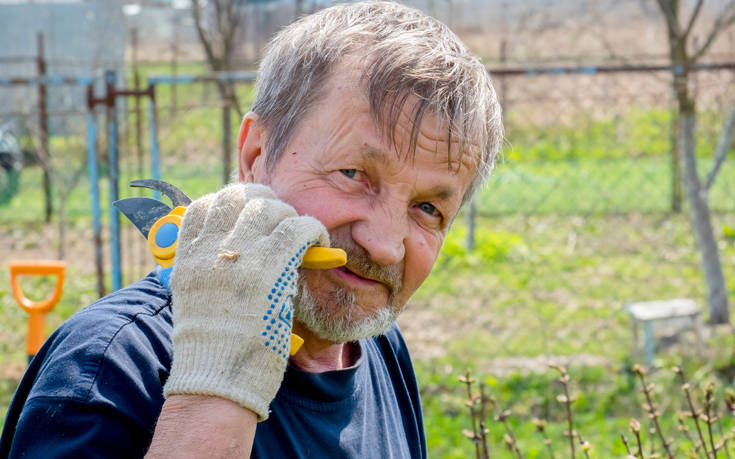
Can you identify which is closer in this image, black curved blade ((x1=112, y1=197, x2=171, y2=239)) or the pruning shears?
the pruning shears

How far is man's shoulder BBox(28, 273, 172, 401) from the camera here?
3.91 ft

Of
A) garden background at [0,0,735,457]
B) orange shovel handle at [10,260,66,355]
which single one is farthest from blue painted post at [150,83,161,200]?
orange shovel handle at [10,260,66,355]

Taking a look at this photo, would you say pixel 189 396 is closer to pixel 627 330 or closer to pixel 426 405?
pixel 426 405

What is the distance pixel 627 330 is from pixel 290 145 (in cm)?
537

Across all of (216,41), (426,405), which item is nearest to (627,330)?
(426,405)

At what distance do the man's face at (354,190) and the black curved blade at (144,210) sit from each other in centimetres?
24

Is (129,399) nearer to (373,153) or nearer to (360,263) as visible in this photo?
(360,263)

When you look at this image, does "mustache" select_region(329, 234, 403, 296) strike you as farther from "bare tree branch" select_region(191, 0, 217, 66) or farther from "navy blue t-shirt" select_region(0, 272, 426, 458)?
"bare tree branch" select_region(191, 0, 217, 66)

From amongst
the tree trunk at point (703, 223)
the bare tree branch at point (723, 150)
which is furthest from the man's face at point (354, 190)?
the tree trunk at point (703, 223)

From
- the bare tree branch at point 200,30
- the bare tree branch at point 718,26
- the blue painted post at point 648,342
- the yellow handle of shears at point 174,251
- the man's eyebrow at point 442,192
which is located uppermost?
the bare tree branch at point 200,30

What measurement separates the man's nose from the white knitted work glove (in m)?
0.23

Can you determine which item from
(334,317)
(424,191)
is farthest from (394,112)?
(334,317)

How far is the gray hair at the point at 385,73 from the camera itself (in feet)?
5.09

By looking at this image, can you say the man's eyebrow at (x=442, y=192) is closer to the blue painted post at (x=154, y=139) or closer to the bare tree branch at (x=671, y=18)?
the blue painted post at (x=154, y=139)
